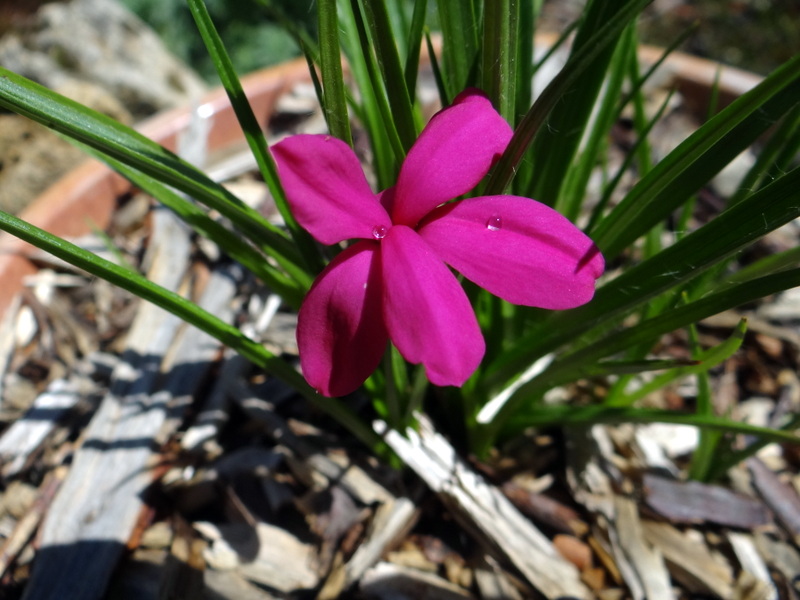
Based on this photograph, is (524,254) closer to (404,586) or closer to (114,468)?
(404,586)

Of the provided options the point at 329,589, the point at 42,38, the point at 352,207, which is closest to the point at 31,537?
the point at 329,589

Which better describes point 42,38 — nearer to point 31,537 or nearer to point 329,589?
point 31,537

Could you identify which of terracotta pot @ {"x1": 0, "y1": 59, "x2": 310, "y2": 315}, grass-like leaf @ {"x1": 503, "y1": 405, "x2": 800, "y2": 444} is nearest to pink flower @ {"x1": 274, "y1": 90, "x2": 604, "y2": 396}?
grass-like leaf @ {"x1": 503, "y1": 405, "x2": 800, "y2": 444}

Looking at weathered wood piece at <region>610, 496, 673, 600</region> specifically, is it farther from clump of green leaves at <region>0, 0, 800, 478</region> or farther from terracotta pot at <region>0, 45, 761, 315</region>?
terracotta pot at <region>0, 45, 761, 315</region>

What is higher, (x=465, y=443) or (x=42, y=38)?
(x=42, y=38)

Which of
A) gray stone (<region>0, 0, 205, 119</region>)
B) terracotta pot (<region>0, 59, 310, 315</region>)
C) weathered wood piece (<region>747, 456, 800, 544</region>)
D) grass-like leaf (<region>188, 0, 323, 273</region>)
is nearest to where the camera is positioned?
grass-like leaf (<region>188, 0, 323, 273</region>)

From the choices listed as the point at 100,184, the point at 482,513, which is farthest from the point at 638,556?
the point at 100,184

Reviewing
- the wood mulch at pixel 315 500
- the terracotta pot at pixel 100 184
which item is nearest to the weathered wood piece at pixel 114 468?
the wood mulch at pixel 315 500
